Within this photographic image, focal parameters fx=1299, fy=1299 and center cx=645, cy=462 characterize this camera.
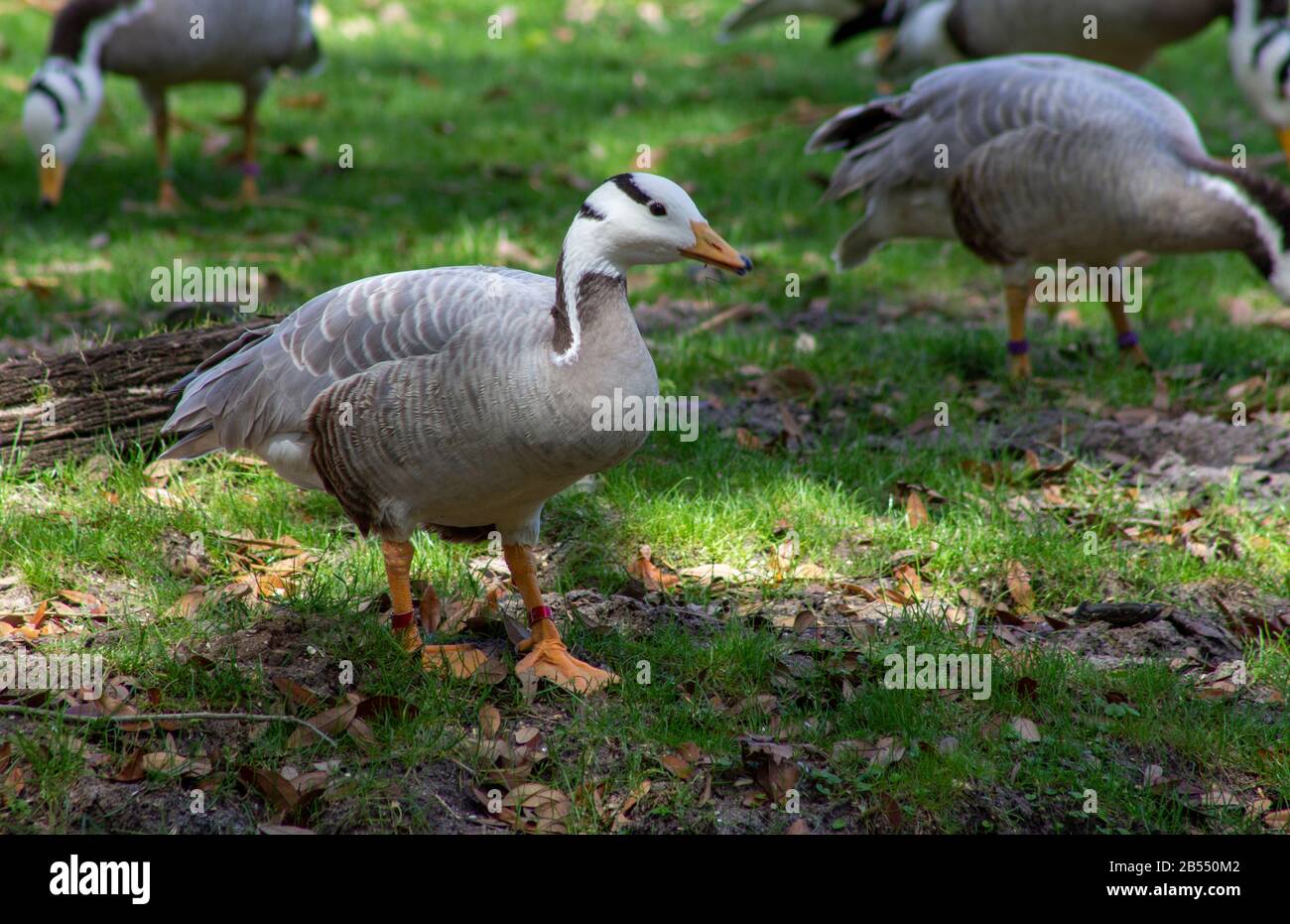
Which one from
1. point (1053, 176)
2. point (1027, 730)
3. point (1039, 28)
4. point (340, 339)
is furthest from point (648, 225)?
point (1039, 28)

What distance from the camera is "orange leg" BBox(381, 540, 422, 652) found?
13.9 ft

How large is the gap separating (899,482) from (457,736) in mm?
2486

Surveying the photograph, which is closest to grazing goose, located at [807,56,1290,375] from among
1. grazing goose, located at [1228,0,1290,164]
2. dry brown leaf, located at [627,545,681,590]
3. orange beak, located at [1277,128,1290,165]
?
grazing goose, located at [1228,0,1290,164]

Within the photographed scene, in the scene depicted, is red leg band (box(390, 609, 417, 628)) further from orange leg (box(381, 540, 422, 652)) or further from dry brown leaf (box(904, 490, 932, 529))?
dry brown leaf (box(904, 490, 932, 529))

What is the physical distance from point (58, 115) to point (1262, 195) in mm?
7895

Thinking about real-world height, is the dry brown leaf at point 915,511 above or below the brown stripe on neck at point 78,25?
below

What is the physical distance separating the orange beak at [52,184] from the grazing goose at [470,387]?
5488 millimetres

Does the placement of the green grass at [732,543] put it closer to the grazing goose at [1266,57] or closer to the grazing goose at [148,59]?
the grazing goose at [148,59]

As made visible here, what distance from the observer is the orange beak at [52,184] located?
355 inches

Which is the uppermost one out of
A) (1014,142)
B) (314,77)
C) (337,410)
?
(314,77)

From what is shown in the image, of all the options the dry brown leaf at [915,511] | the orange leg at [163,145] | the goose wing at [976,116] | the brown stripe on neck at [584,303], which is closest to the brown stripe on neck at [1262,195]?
the goose wing at [976,116]

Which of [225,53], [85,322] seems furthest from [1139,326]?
[225,53]

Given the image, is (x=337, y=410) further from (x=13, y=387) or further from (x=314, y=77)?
(x=314, y=77)

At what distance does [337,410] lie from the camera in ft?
13.2
